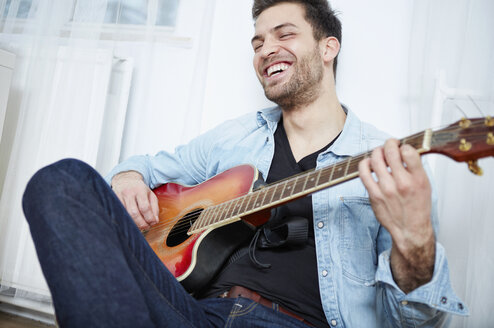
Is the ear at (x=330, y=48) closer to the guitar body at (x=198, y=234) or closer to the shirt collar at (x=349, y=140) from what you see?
the shirt collar at (x=349, y=140)

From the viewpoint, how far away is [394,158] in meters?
0.69

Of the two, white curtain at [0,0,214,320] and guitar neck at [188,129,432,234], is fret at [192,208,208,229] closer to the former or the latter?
guitar neck at [188,129,432,234]

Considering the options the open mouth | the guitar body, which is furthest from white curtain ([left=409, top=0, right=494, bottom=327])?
the guitar body

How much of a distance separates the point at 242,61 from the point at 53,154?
87 centimetres

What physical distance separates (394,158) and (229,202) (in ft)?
1.44

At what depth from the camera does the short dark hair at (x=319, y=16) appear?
1.32m

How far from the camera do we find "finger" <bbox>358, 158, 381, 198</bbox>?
72cm

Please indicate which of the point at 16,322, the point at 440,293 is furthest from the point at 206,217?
the point at 16,322

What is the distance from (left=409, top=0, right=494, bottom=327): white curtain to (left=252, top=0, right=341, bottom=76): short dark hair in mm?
262

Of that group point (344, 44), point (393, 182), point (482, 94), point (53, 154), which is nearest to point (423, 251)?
point (393, 182)

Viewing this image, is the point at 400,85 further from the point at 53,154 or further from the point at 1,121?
the point at 1,121

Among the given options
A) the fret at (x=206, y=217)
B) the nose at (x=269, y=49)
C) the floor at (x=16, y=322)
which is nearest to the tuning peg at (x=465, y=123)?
the fret at (x=206, y=217)

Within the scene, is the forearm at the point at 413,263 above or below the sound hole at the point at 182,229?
above

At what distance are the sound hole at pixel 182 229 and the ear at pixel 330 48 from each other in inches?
26.8
